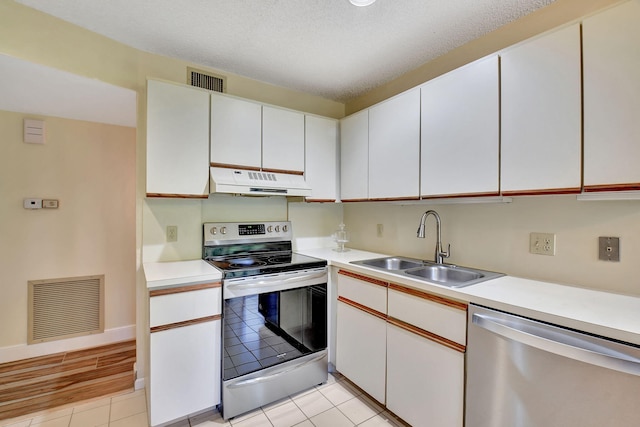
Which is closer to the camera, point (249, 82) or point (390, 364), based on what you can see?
point (390, 364)

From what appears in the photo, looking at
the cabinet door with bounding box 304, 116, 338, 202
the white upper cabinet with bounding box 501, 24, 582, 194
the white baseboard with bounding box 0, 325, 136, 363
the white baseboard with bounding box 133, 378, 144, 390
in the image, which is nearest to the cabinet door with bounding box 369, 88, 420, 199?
the cabinet door with bounding box 304, 116, 338, 202

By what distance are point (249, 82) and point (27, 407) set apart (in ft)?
9.18

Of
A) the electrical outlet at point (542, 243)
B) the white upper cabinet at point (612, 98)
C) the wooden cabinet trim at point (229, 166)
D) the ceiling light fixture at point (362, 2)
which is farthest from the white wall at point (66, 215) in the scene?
the white upper cabinet at point (612, 98)

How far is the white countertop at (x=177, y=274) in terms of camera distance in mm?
1624

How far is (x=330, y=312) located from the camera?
225 cm

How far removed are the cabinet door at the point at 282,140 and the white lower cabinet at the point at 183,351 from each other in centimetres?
107

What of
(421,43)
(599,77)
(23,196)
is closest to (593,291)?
(599,77)

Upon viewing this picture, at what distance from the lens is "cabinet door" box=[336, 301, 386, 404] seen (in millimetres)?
1844

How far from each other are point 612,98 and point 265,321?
2106 millimetres

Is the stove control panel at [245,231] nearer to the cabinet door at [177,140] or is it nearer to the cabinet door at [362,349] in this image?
the cabinet door at [177,140]

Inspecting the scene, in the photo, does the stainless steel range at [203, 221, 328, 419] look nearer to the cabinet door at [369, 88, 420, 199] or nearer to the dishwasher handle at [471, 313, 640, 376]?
the cabinet door at [369, 88, 420, 199]

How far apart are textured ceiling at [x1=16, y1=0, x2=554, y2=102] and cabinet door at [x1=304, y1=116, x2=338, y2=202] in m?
0.45

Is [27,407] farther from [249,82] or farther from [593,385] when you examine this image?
[593,385]

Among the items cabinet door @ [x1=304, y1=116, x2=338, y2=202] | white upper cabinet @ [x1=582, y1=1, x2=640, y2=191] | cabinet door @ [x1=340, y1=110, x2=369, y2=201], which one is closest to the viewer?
white upper cabinet @ [x1=582, y1=1, x2=640, y2=191]
